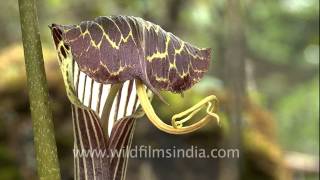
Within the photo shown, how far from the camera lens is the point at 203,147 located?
3490 mm

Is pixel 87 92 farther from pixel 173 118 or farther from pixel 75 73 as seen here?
pixel 173 118

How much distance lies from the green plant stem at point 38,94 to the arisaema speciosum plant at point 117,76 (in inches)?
2.2

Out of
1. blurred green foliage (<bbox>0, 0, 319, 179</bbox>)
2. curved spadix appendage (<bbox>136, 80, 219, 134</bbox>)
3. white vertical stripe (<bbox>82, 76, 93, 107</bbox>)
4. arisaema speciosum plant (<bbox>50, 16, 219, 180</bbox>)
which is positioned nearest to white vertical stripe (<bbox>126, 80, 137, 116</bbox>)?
arisaema speciosum plant (<bbox>50, 16, 219, 180</bbox>)

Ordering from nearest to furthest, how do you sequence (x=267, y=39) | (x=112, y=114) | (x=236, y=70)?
1. (x=112, y=114)
2. (x=236, y=70)
3. (x=267, y=39)

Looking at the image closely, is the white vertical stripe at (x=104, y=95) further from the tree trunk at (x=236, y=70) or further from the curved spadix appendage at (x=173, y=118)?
the tree trunk at (x=236, y=70)

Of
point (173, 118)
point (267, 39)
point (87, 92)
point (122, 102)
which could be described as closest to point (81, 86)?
point (87, 92)

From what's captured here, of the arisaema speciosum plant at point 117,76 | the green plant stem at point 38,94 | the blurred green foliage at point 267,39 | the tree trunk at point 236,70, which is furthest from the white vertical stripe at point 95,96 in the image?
the blurred green foliage at point 267,39

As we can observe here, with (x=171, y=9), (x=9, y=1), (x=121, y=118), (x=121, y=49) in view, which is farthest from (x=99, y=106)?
(x=9, y=1)

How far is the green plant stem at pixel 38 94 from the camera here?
1028 mm

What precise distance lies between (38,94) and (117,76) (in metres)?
0.14

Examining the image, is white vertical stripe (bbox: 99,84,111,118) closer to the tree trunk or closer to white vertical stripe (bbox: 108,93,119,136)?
white vertical stripe (bbox: 108,93,119,136)

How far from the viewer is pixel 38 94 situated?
1.03 metres

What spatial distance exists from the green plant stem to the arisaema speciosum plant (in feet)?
0.19

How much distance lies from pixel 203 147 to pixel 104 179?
91.7 inches
